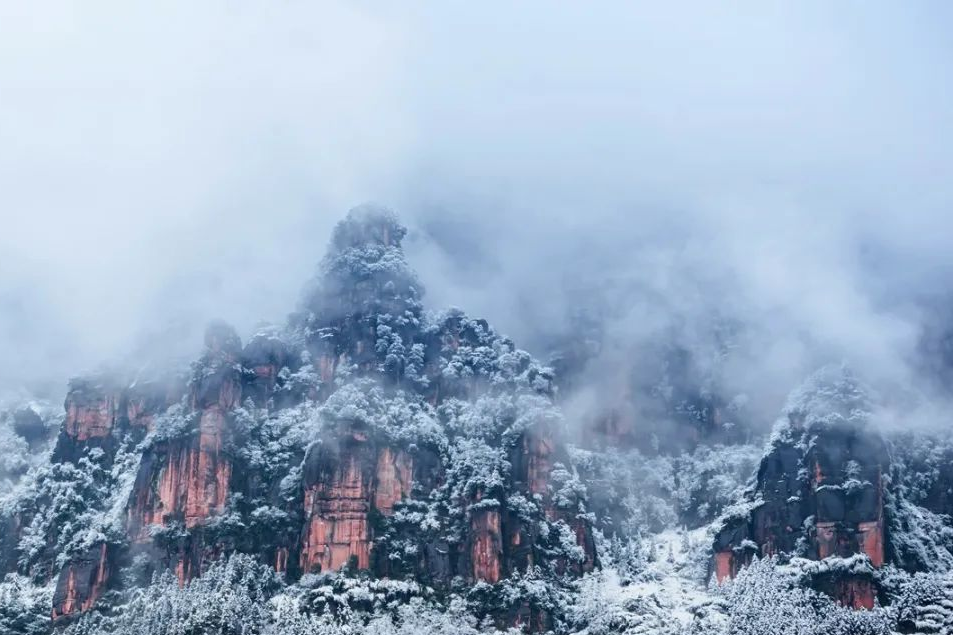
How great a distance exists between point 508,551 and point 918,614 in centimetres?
5786

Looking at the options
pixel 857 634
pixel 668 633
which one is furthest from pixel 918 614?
pixel 668 633

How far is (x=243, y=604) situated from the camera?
18450 centimetres

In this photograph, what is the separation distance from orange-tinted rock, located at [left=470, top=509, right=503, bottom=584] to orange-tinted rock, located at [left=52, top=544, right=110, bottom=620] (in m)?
52.9

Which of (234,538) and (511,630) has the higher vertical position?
(234,538)

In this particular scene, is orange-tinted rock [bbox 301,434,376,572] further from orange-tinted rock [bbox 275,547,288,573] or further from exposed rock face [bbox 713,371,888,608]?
exposed rock face [bbox 713,371,888,608]

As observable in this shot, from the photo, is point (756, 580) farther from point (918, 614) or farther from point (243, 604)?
point (243, 604)

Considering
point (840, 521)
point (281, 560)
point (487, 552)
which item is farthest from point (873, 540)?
point (281, 560)

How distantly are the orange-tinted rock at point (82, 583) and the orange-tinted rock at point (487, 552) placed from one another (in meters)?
52.9

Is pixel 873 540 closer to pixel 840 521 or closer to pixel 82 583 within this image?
pixel 840 521

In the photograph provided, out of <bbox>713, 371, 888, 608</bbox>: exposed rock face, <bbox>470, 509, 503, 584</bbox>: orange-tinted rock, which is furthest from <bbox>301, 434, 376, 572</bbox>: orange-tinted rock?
<bbox>713, 371, 888, 608</bbox>: exposed rock face

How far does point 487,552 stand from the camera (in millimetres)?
197500

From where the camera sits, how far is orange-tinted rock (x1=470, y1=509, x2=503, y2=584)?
7721 inches

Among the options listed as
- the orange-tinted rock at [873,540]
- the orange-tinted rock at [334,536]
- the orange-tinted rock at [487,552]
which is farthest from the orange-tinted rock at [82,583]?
the orange-tinted rock at [873,540]

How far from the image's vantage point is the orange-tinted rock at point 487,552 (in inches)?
7721
